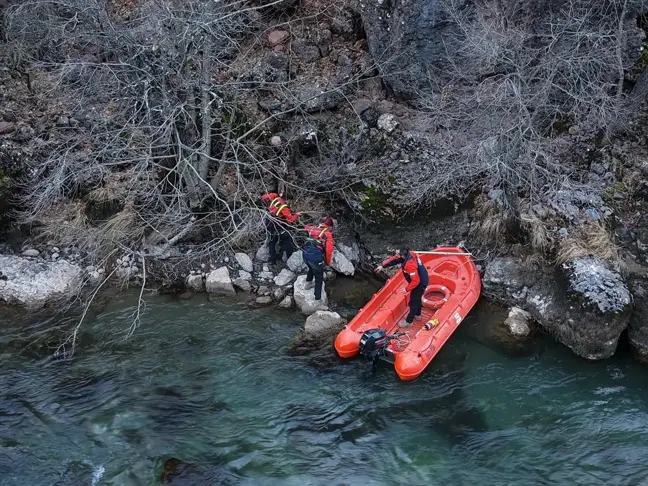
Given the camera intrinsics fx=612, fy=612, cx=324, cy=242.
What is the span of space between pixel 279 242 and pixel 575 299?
4411 millimetres

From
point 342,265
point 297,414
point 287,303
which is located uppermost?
point 342,265

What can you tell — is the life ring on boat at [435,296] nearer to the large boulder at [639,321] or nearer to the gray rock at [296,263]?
the gray rock at [296,263]

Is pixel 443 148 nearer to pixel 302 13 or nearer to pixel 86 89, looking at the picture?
pixel 302 13

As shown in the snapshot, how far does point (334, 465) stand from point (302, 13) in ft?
26.4

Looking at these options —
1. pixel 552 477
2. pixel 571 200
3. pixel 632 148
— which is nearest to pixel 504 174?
pixel 571 200

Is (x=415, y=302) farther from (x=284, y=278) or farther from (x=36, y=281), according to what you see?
(x=36, y=281)

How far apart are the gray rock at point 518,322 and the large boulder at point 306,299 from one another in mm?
2591

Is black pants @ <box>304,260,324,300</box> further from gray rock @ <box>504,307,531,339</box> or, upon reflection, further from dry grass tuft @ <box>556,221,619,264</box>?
dry grass tuft @ <box>556,221,619,264</box>

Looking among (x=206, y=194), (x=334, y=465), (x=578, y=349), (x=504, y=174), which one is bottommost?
(x=334, y=465)

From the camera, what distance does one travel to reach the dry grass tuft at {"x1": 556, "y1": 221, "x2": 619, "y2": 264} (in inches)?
324

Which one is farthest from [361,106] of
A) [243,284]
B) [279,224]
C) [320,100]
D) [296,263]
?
[243,284]

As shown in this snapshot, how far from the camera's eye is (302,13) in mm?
11211

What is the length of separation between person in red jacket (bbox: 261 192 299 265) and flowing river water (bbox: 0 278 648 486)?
1.47 m

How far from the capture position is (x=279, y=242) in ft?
31.9
